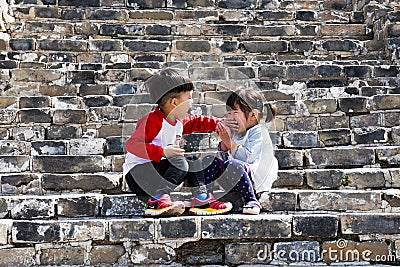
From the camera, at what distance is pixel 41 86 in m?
5.91

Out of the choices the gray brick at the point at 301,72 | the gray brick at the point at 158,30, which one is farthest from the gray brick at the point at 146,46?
the gray brick at the point at 301,72

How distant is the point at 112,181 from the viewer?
161 inches

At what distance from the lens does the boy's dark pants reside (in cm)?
343

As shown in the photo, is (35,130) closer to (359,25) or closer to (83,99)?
(83,99)

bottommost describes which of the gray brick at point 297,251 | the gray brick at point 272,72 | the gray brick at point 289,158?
the gray brick at point 297,251

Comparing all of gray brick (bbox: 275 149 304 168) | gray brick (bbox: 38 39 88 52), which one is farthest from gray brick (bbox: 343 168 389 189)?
gray brick (bbox: 38 39 88 52)

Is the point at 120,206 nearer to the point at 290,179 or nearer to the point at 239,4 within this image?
the point at 290,179

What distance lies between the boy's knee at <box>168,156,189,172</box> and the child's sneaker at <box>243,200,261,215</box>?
17.1 inches

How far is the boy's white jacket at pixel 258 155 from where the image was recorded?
11.7 ft

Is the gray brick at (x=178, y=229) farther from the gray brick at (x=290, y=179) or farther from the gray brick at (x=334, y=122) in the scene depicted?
the gray brick at (x=334, y=122)

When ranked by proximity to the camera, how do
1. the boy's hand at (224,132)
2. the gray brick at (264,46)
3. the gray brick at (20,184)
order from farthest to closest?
the gray brick at (264,46), the gray brick at (20,184), the boy's hand at (224,132)

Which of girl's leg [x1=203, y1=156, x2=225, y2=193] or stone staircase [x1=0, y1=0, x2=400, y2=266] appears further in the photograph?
girl's leg [x1=203, y1=156, x2=225, y2=193]

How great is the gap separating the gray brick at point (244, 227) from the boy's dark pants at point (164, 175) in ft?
1.30

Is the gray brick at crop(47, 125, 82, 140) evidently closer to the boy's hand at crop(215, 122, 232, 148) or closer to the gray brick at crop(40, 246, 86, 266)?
the boy's hand at crop(215, 122, 232, 148)
